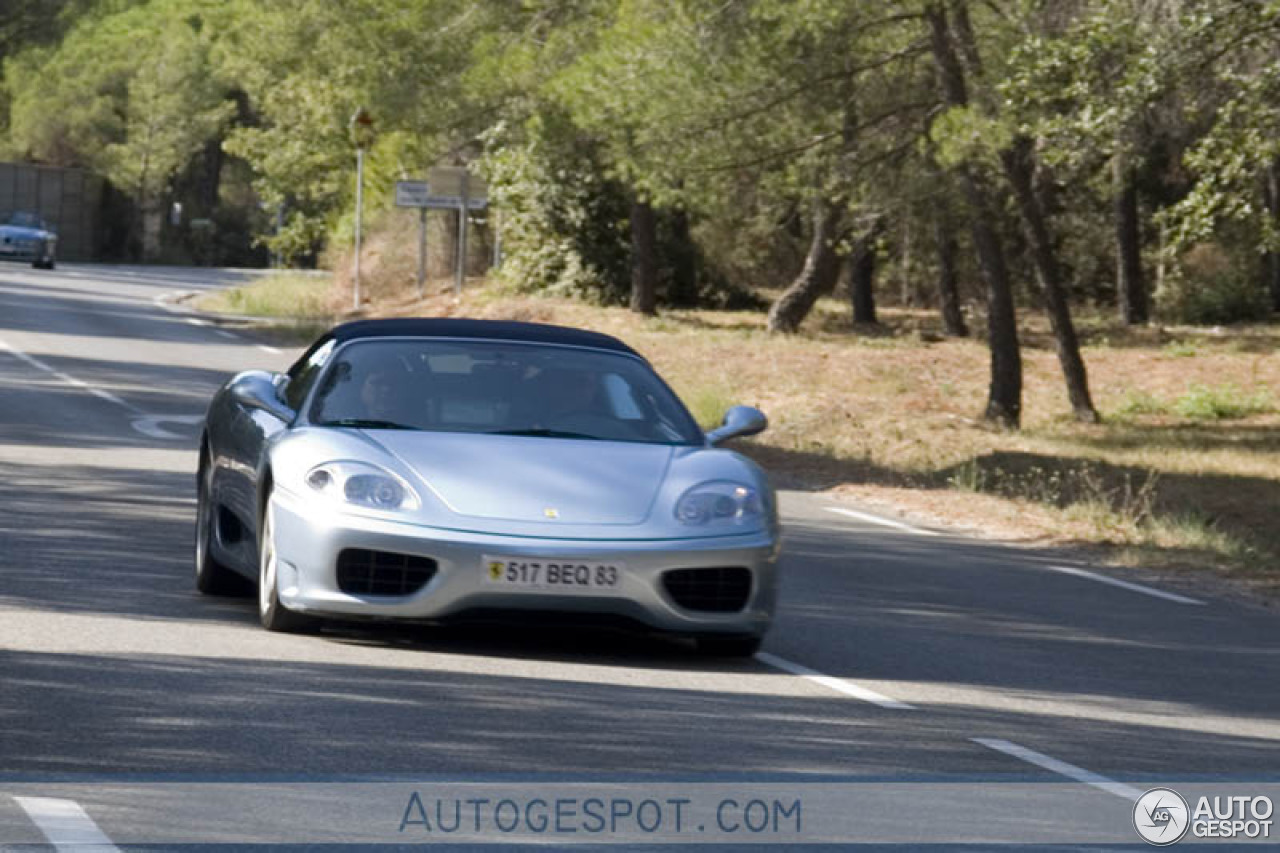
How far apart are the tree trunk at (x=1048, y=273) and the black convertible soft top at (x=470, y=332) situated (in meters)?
15.6

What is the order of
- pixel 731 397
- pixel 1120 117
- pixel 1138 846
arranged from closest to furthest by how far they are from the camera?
pixel 1138 846, pixel 1120 117, pixel 731 397

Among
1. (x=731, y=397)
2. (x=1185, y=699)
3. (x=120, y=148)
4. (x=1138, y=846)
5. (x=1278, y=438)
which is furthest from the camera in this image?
(x=120, y=148)

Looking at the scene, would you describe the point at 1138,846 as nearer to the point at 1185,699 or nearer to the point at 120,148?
the point at 1185,699

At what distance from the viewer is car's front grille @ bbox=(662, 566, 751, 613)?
9118mm

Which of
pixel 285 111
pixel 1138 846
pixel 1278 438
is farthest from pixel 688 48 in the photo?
pixel 285 111

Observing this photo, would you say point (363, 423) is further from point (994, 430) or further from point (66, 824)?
point (994, 430)

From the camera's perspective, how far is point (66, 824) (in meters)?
6.02

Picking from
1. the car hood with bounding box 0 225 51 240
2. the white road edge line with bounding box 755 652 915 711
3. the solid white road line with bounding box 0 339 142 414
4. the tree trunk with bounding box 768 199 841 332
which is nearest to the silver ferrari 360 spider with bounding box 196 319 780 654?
the white road edge line with bounding box 755 652 915 711

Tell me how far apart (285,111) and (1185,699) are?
159 feet

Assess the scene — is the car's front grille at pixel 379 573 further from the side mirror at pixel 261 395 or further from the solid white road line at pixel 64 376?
the solid white road line at pixel 64 376

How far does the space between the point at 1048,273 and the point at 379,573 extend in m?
21.2

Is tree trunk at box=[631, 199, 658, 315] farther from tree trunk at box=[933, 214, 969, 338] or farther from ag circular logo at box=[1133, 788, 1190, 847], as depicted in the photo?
ag circular logo at box=[1133, 788, 1190, 847]

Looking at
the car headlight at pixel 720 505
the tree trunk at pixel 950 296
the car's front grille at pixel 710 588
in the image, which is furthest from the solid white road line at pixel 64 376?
the tree trunk at pixel 950 296

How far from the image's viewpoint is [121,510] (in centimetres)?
1372
